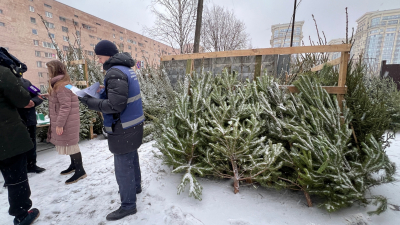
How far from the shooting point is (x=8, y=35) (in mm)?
14938

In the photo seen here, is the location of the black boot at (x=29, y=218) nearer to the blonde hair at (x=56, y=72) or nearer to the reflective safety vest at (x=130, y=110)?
the reflective safety vest at (x=130, y=110)

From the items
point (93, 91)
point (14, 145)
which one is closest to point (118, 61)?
point (93, 91)

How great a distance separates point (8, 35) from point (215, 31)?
61.6ft

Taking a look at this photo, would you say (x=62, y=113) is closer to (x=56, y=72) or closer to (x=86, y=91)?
(x=56, y=72)

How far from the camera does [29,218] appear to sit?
2021 millimetres

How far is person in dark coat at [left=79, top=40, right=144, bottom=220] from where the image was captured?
71.2 inches

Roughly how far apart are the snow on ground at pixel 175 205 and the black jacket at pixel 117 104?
2.84ft

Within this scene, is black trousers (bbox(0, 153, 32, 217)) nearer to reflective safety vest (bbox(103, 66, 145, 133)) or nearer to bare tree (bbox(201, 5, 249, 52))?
reflective safety vest (bbox(103, 66, 145, 133))

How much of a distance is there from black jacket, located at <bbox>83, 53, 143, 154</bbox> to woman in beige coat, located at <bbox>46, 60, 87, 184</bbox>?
109 cm

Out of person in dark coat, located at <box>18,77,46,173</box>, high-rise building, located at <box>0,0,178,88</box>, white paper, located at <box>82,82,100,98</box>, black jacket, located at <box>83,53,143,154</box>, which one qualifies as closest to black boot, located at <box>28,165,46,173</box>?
person in dark coat, located at <box>18,77,46,173</box>

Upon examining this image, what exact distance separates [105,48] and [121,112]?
73 centimetres

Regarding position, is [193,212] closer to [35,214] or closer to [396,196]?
[35,214]

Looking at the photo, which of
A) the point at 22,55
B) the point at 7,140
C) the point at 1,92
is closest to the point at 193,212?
the point at 7,140

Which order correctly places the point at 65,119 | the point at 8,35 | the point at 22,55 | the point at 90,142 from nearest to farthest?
the point at 65,119 < the point at 90,142 < the point at 8,35 < the point at 22,55
